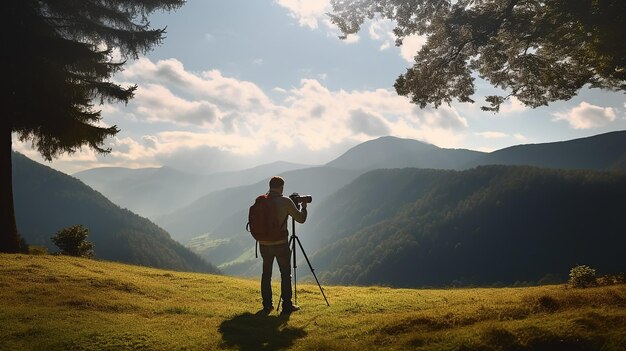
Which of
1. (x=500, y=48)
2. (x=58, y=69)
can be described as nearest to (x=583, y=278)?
(x=500, y=48)

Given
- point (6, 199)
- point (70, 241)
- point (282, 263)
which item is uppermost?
point (6, 199)

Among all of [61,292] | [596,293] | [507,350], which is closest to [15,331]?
[61,292]

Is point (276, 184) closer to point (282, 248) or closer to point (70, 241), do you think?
point (282, 248)

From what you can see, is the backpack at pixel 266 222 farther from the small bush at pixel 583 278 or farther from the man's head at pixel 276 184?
the small bush at pixel 583 278

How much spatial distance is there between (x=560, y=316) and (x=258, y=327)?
5833 millimetres

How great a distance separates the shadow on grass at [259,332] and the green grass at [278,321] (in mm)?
20

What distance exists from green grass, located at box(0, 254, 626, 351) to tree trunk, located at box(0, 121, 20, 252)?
5167mm

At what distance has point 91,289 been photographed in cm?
1088

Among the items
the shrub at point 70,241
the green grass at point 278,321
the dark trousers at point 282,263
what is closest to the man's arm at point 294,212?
the dark trousers at point 282,263

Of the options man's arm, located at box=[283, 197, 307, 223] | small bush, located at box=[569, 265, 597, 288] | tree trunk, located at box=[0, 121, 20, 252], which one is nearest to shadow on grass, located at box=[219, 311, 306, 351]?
man's arm, located at box=[283, 197, 307, 223]

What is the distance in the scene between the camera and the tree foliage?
1294cm

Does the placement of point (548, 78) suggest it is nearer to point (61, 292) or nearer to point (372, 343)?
point (372, 343)

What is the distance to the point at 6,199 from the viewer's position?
1650 cm

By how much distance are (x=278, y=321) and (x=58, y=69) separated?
1436 cm
